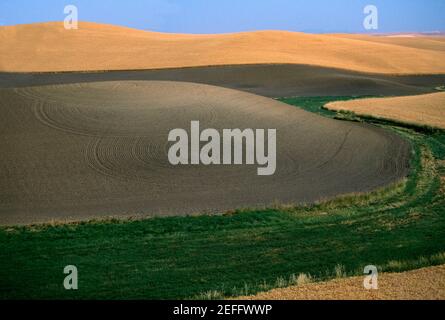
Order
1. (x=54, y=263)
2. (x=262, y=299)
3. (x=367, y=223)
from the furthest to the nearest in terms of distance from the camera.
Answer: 1. (x=367, y=223)
2. (x=54, y=263)
3. (x=262, y=299)

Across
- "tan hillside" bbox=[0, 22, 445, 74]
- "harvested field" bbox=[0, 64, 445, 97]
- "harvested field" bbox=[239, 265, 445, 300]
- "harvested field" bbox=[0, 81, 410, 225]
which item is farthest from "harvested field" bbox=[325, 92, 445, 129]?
"tan hillside" bbox=[0, 22, 445, 74]

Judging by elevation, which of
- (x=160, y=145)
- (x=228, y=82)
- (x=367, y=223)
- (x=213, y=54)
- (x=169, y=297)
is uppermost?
(x=213, y=54)

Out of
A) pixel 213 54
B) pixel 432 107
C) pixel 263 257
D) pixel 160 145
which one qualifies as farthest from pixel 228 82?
pixel 263 257

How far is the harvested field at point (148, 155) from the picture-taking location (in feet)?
76.9

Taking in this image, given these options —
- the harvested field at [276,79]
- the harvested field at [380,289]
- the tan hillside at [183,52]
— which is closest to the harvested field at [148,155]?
the harvested field at [380,289]

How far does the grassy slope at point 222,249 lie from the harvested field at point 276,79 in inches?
1738

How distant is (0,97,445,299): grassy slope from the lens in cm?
1394

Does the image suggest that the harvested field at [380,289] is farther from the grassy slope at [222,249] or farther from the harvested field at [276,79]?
the harvested field at [276,79]

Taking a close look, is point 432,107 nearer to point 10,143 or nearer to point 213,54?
point 10,143

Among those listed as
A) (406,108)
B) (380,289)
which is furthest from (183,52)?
(380,289)

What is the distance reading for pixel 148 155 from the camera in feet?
97.1

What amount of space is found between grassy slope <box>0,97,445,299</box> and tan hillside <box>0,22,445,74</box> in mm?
64029

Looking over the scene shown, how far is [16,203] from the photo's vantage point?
75.2ft

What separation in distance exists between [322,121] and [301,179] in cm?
1451
